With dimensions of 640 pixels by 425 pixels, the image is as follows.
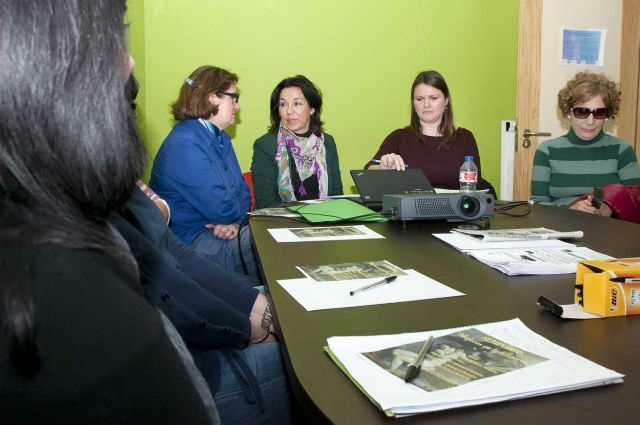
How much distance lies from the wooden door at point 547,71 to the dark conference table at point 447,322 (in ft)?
7.20

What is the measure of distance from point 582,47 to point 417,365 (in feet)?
12.0

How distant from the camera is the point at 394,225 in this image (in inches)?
71.3

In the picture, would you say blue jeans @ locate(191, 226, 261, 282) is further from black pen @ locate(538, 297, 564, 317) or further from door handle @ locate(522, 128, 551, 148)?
door handle @ locate(522, 128, 551, 148)

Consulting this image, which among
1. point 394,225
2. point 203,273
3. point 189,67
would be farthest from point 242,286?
point 189,67

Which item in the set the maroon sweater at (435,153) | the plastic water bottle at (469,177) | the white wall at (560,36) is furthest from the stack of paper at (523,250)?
the white wall at (560,36)

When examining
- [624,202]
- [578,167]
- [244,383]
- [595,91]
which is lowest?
[244,383]

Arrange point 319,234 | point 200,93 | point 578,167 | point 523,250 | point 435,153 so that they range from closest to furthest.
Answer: point 523,250
point 319,234
point 200,93
point 578,167
point 435,153

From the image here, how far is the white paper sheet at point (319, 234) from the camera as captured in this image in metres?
1.59

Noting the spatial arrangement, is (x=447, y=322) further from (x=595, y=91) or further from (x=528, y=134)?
(x=528, y=134)

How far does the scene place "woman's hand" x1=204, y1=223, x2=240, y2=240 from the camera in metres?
2.53

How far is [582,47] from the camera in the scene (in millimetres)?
3668

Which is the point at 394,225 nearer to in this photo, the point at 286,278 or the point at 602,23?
the point at 286,278

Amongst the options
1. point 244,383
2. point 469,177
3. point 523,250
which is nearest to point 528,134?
point 469,177

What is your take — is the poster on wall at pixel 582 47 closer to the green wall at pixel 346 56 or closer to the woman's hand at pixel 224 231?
the green wall at pixel 346 56
